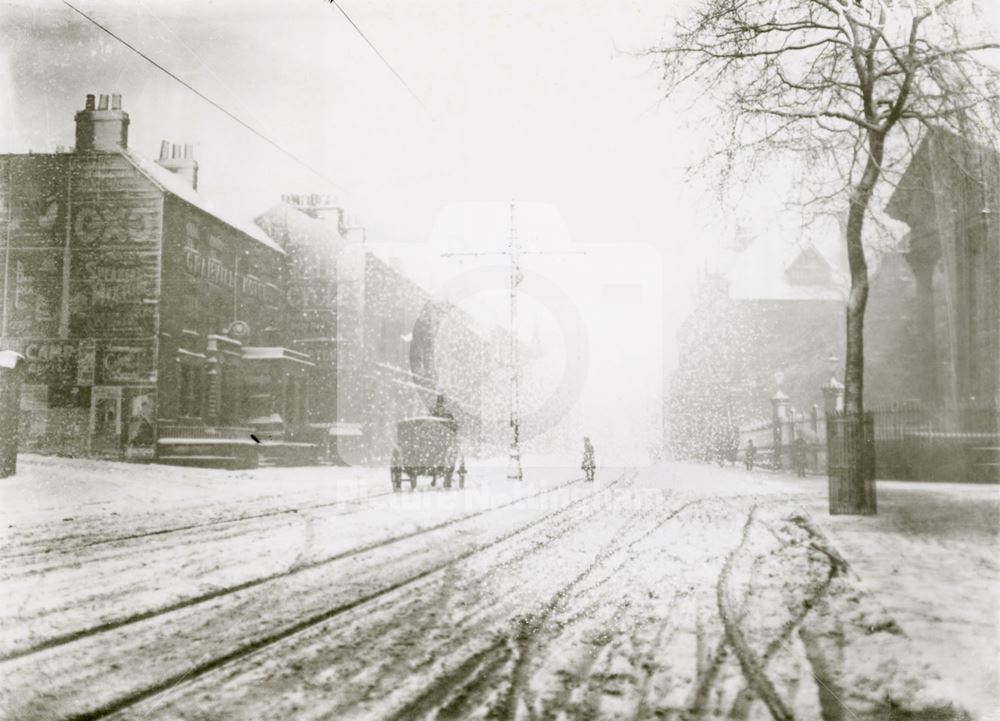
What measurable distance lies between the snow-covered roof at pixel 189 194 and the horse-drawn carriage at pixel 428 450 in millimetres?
1227

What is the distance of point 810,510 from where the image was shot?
327 cm

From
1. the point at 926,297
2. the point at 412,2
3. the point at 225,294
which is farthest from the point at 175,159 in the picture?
the point at 926,297

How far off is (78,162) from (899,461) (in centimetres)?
484

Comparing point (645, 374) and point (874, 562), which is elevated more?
point (645, 374)

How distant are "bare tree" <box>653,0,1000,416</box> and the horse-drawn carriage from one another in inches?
83.7

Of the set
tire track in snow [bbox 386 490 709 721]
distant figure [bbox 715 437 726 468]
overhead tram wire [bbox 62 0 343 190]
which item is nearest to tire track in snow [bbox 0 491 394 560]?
tire track in snow [bbox 386 490 709 721]

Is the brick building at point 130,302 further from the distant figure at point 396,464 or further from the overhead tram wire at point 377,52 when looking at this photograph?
the overhead tram wire at point 377,52

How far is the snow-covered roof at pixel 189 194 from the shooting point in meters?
3.44

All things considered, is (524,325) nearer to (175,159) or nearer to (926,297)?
(175,159)

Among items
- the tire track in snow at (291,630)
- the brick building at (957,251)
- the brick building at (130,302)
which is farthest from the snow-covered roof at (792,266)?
the brick building at (130,302)

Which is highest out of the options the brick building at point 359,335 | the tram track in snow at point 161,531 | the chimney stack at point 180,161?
the chimney stack at point 180,161

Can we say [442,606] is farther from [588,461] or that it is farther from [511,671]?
[588,461]

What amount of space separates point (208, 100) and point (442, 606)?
119 inches

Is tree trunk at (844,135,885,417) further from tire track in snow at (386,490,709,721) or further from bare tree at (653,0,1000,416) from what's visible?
tire track in snow at (386,490,709,721)
